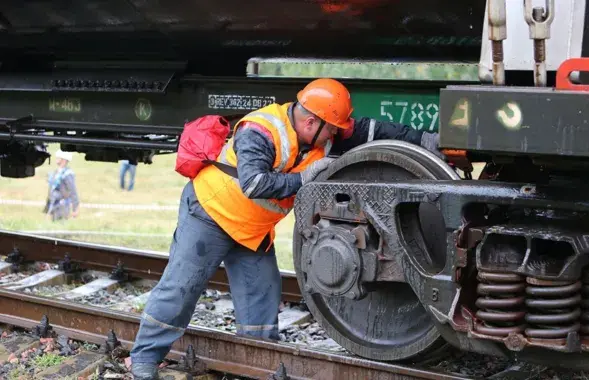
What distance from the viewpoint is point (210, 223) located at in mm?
4902

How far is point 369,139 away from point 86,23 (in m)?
2.61

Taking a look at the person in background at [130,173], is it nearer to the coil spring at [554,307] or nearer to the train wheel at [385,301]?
the train wheel at [385,301]

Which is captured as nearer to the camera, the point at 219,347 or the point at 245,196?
the point at 245,196

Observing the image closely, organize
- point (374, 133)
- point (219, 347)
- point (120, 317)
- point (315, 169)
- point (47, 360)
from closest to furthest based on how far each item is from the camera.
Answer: point (315, 169)
point (374, 133)
point (219, 347)
point (47, 360)
point (120, 317)

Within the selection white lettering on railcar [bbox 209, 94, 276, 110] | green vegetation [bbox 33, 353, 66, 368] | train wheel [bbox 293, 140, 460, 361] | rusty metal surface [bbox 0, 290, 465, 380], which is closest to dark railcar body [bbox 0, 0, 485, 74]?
white lettering on railcar [bbox 209, 94, 276, 110]

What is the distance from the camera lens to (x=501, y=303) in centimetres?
368

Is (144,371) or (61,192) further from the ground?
(61,192)

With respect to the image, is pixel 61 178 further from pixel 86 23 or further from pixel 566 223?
pixel 566 223

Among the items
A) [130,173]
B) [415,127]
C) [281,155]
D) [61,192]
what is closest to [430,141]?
[415,127]

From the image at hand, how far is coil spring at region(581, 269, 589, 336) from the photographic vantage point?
3588 millimetres

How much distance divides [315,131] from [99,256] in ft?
11.3

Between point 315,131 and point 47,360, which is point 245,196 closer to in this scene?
point 315,131

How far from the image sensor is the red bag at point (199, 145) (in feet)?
16.0

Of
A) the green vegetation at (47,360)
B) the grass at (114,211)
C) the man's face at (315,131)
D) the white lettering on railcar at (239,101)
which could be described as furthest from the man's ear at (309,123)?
the grass at (114,211)
